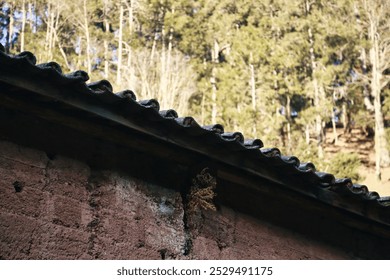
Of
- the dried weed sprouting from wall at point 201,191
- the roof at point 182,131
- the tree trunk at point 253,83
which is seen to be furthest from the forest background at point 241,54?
the dried weed sprouting from wall at point 201,191

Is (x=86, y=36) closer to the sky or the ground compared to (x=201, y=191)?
closer to the sky

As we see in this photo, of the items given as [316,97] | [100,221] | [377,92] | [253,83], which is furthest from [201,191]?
[377,92]

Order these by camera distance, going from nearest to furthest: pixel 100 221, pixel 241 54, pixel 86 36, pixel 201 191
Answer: pixel 100 221 → pixel 201 191 → pixel 241 54 → pixel 86 36

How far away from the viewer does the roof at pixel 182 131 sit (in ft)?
11.5

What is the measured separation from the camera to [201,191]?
183 inches

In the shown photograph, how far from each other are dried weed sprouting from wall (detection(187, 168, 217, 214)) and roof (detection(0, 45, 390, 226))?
0.22 m

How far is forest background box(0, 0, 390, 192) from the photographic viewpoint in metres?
27.0

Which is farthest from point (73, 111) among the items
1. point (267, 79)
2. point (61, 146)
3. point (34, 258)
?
point (267, 79)

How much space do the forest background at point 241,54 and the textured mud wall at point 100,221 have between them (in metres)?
20.6

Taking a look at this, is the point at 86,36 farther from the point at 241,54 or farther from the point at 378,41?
the point at 378,41

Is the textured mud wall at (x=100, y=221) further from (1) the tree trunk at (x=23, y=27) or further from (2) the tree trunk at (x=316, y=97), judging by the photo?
(1) the tree trunk at (x=23, y=27)

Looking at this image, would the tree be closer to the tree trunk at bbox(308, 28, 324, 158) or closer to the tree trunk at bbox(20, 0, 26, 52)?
the tree trunk at bbox(308, 28, 324, 158)

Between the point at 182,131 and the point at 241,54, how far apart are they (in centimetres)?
2290
